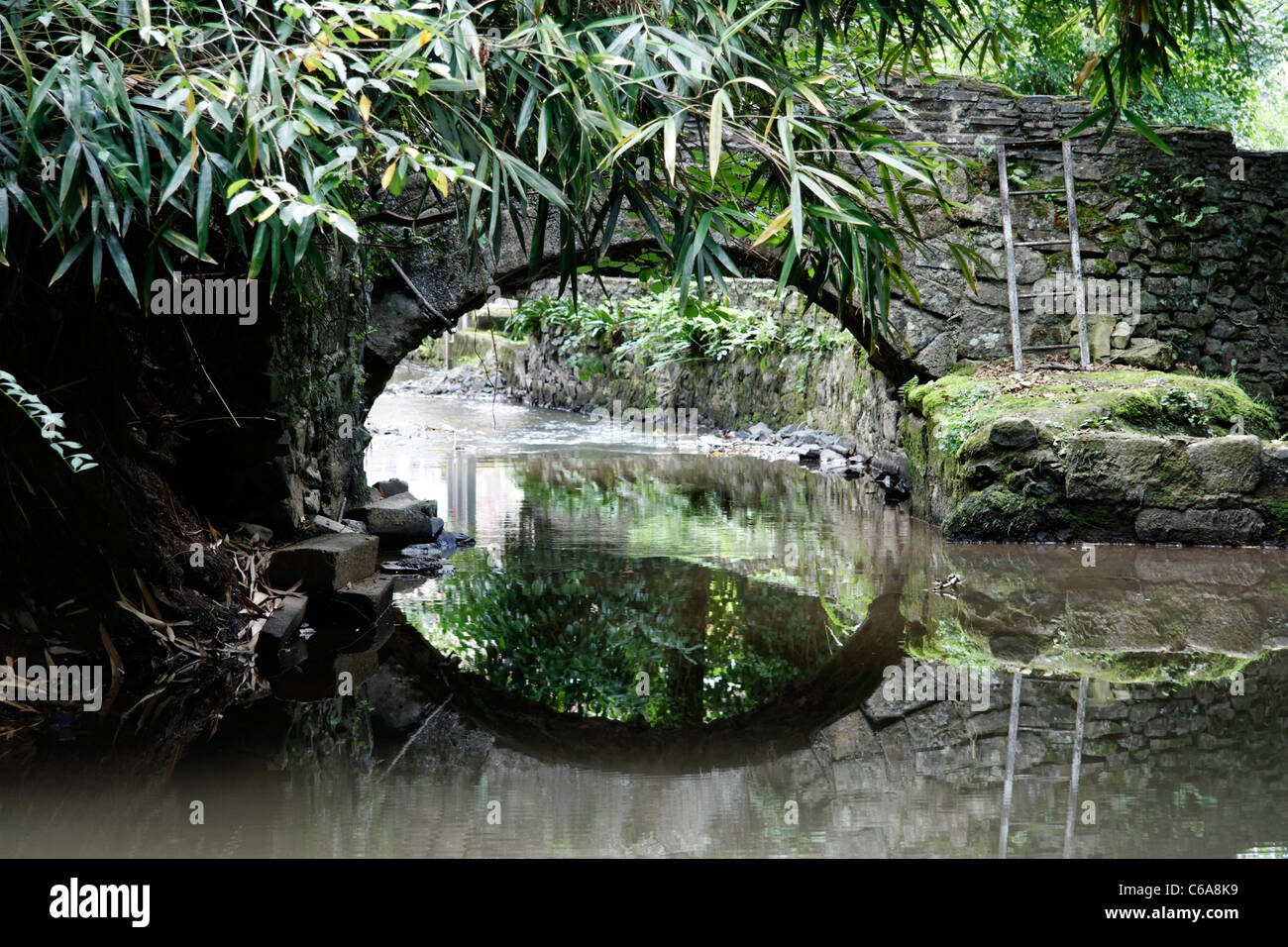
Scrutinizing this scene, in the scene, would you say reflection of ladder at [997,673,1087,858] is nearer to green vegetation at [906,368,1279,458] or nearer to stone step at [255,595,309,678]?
stone step at [255,595,309,678]

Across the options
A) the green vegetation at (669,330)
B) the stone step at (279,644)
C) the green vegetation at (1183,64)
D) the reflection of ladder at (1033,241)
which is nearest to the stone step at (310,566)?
the stone step at (279,644)

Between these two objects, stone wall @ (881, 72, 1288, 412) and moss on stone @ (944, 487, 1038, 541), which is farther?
stone wall @ (881, 72, 1288, 412)

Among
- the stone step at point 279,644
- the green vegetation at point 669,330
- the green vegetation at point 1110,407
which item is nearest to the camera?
the stone step at point 279,644

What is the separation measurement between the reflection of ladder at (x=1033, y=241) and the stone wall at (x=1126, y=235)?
0.22ft

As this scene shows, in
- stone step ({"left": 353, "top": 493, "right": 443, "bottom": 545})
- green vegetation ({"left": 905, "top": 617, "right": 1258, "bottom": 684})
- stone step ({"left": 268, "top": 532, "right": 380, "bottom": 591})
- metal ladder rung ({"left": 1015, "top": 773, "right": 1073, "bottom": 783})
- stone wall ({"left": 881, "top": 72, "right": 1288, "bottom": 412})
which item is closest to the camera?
metal ladder rung ({"left": 1015, "top": 773, "right": 1073, "bottom": 783})

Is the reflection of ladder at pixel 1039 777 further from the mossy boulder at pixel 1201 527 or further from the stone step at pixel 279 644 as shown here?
the mossy boulder at pixel 1201 527

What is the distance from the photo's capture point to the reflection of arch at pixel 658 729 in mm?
3025

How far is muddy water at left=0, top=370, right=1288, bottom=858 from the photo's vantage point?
239 cm

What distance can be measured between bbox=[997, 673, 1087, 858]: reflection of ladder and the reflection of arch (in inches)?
18.7

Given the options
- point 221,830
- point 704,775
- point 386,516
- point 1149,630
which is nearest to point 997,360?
point 1149,630

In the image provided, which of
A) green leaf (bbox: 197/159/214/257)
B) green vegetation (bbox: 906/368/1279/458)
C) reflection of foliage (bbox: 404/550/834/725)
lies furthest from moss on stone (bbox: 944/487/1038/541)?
green leaf (bbox: 197/159/214/257)

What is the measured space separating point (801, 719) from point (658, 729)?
439mm

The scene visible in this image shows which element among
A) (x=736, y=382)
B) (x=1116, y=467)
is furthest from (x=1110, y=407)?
(x=736, y=382)
